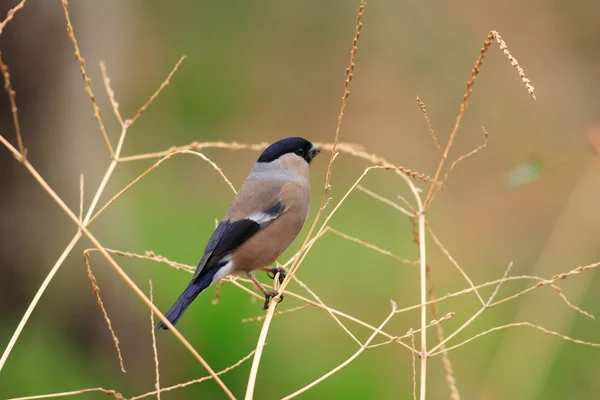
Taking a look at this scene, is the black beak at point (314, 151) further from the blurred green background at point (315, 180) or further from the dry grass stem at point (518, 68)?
the dry grass stem at point (518, 68)

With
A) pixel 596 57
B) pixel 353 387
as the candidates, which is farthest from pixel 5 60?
pixel 596 57

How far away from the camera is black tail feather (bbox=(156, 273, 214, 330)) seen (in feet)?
6.30

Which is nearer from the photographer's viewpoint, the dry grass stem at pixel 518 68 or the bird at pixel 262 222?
the dry grass stem at pixel 518 68

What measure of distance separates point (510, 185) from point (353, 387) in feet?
7.71

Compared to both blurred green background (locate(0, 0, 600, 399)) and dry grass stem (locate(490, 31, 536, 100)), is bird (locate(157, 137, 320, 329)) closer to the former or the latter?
blurred green background (locate(0, 0, 600, 399))

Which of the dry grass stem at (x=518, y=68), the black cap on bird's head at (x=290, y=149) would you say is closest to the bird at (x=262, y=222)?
the black cap on bird's head at (x=290, y=149)

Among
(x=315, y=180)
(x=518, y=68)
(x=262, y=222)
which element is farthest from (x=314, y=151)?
(x=315, y=180)

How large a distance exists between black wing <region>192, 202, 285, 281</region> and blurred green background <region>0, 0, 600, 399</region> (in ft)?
2.41

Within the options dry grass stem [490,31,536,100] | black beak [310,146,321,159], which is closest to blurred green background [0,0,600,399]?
black beak [310,146,321,159]

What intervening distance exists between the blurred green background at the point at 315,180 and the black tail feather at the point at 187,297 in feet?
2.88

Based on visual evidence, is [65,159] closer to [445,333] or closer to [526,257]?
[445,333]

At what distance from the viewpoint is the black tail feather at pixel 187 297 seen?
1.92m

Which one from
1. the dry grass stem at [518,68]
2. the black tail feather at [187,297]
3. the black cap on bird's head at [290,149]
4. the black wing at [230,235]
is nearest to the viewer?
the dry grass stem at [518,68]

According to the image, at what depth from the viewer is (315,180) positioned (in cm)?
797
